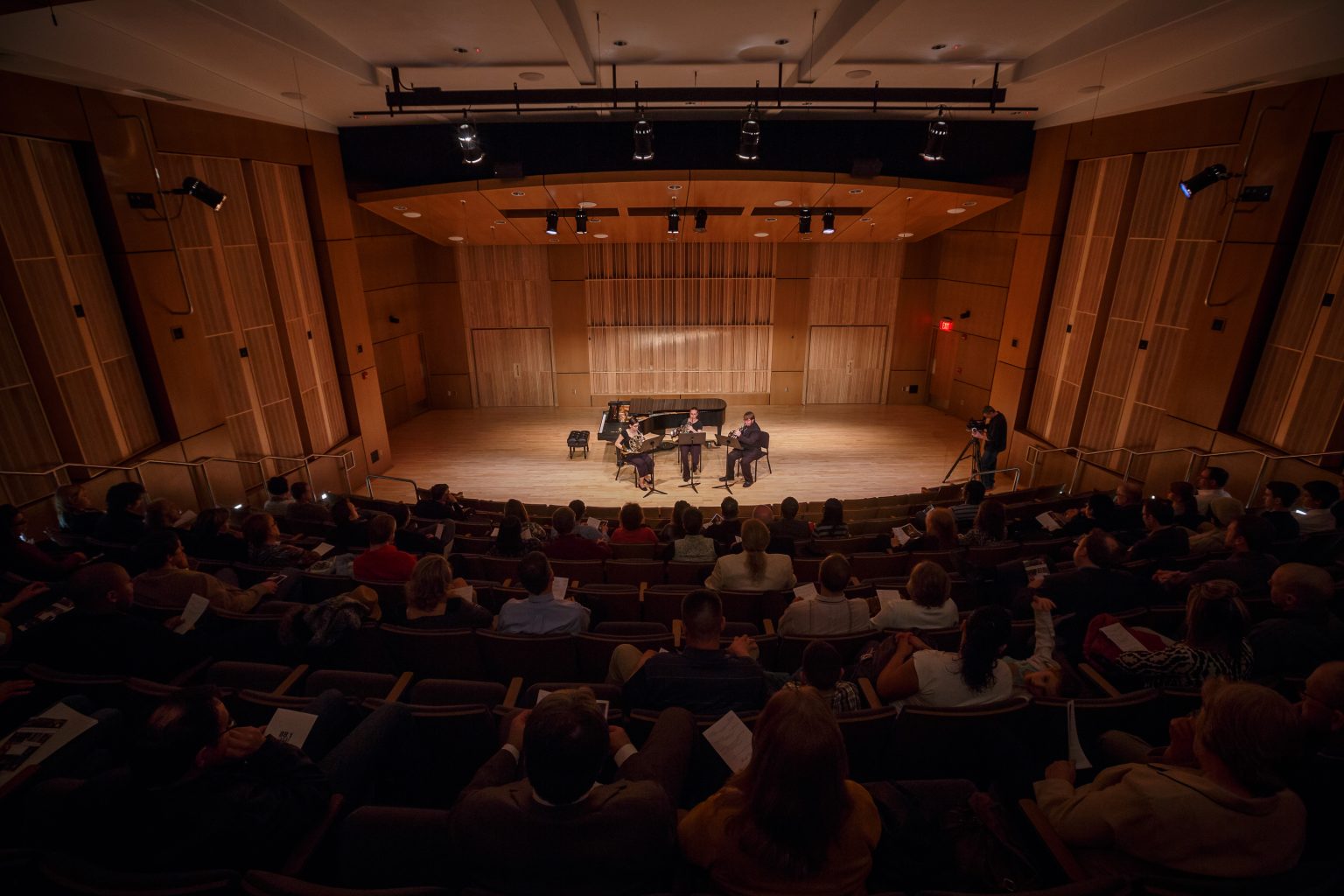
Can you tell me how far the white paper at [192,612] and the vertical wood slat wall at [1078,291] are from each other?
10.5 m

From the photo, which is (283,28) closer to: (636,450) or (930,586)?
(930,586)

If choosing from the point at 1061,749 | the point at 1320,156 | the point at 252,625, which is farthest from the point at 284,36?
the point at 1320,156

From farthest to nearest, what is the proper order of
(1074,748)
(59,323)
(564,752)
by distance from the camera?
1. (59,323)
2. (1074,748)
3. (564,752)

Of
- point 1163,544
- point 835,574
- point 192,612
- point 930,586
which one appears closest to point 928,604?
point 930,586

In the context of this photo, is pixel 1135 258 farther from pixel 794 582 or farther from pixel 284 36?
pixel 284 36

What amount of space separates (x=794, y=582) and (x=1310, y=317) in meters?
6.35

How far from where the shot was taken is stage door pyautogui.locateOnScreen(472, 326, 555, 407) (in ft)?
46.8

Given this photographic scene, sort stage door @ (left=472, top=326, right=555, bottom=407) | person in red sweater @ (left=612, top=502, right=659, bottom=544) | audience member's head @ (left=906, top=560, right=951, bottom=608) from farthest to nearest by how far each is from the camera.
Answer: stage door @ (left=472, top=326, right=555, bottom=407) < person in red sweater @ (left=612, top=502, right=659, bottom=544) < audience member's head @ (left=906, top=560, right=951, bottom=608)

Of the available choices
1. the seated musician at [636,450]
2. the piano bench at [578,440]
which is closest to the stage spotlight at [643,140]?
the seated musician at [636,450]

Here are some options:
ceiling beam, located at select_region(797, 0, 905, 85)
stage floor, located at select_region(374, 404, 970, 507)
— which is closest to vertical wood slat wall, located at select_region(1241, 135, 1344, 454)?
stage floor, located at select_region(374, 404, 970, 507)

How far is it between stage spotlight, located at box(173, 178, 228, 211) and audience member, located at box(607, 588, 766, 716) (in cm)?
735

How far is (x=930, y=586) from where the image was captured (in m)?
3.27

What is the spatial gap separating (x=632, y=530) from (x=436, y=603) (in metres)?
2.40

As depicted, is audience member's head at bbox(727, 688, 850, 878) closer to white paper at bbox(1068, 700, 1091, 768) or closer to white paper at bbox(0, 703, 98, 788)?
white paper at bbox(1068, 700, 1091, 768)
